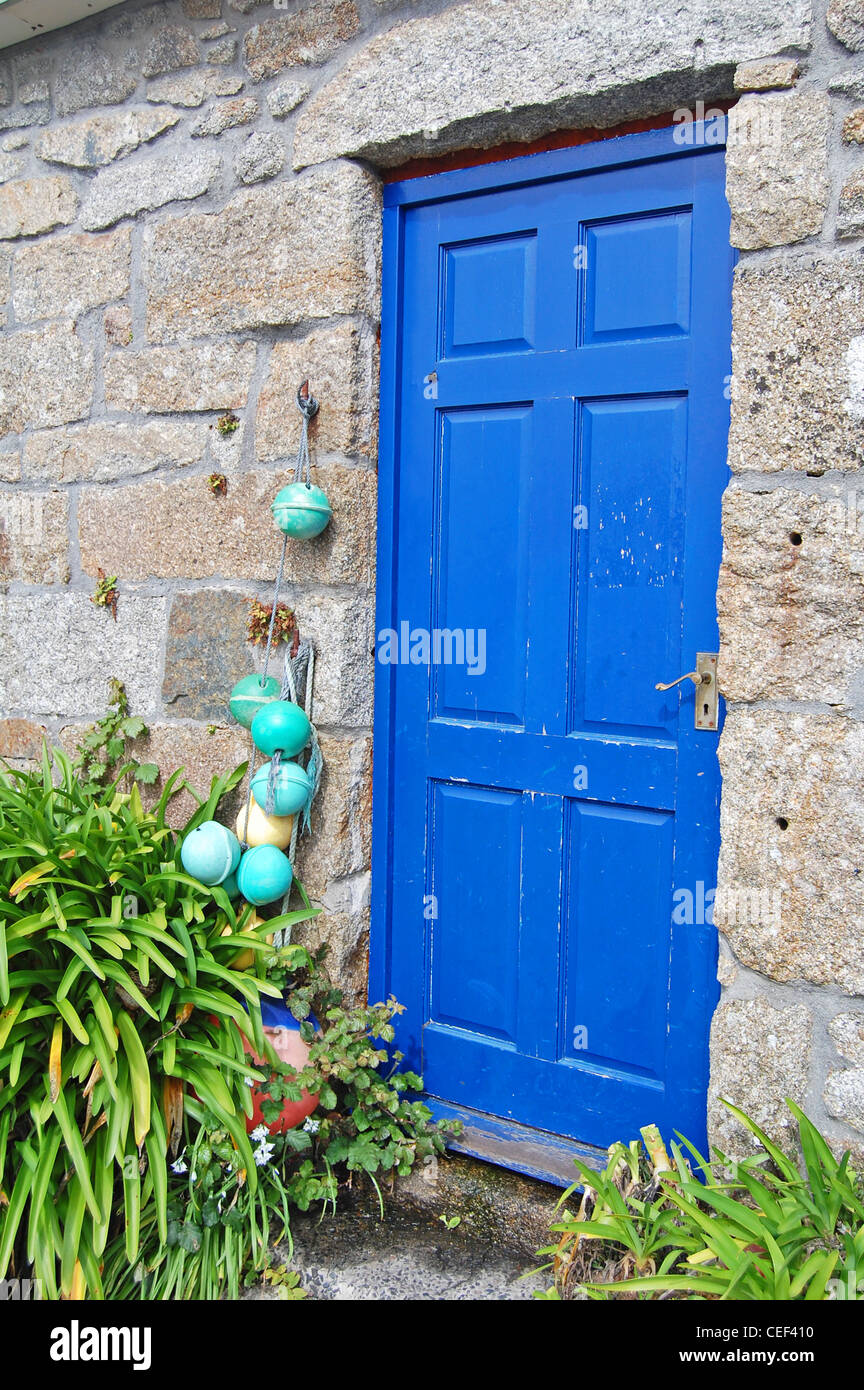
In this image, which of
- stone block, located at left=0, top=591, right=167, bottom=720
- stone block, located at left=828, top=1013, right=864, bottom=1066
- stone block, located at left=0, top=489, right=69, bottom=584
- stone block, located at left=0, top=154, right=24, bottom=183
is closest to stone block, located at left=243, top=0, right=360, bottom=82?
stone block, located at left=0, top=154, right=24, bottom=183

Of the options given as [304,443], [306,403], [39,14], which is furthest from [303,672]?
[39,14]

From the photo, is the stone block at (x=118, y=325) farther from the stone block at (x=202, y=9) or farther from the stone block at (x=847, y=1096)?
the stone block at (x=847, y=1096)

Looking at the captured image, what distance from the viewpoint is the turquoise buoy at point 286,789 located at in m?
2.43

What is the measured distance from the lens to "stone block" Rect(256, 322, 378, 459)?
8.25 ft

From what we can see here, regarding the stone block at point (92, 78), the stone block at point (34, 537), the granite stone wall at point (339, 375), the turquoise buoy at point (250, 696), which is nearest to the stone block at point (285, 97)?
the granite stone wall at point (339, 375)

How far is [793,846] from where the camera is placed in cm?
198

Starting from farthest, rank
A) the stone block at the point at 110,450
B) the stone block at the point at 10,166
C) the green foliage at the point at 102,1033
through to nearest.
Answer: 1. the stone block at the point at 10,166
2. the stone block at the point at 110,450
3. the green foliage at the point at 102,1033

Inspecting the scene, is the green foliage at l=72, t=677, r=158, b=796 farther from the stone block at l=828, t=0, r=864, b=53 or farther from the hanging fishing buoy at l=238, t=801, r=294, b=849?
the stone block at l=828, t=0, r=864, b=53

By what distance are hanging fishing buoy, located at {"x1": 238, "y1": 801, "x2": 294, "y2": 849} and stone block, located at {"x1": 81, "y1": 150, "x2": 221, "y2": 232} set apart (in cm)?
162

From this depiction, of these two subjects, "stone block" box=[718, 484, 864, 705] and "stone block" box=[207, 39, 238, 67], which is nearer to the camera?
"stone block" box=[718, 484, 864, 705]

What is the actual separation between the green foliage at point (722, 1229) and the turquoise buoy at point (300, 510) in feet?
5.03

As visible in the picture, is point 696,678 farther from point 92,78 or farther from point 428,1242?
point 92,78

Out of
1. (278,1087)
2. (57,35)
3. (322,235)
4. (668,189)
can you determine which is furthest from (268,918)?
(57,35)
